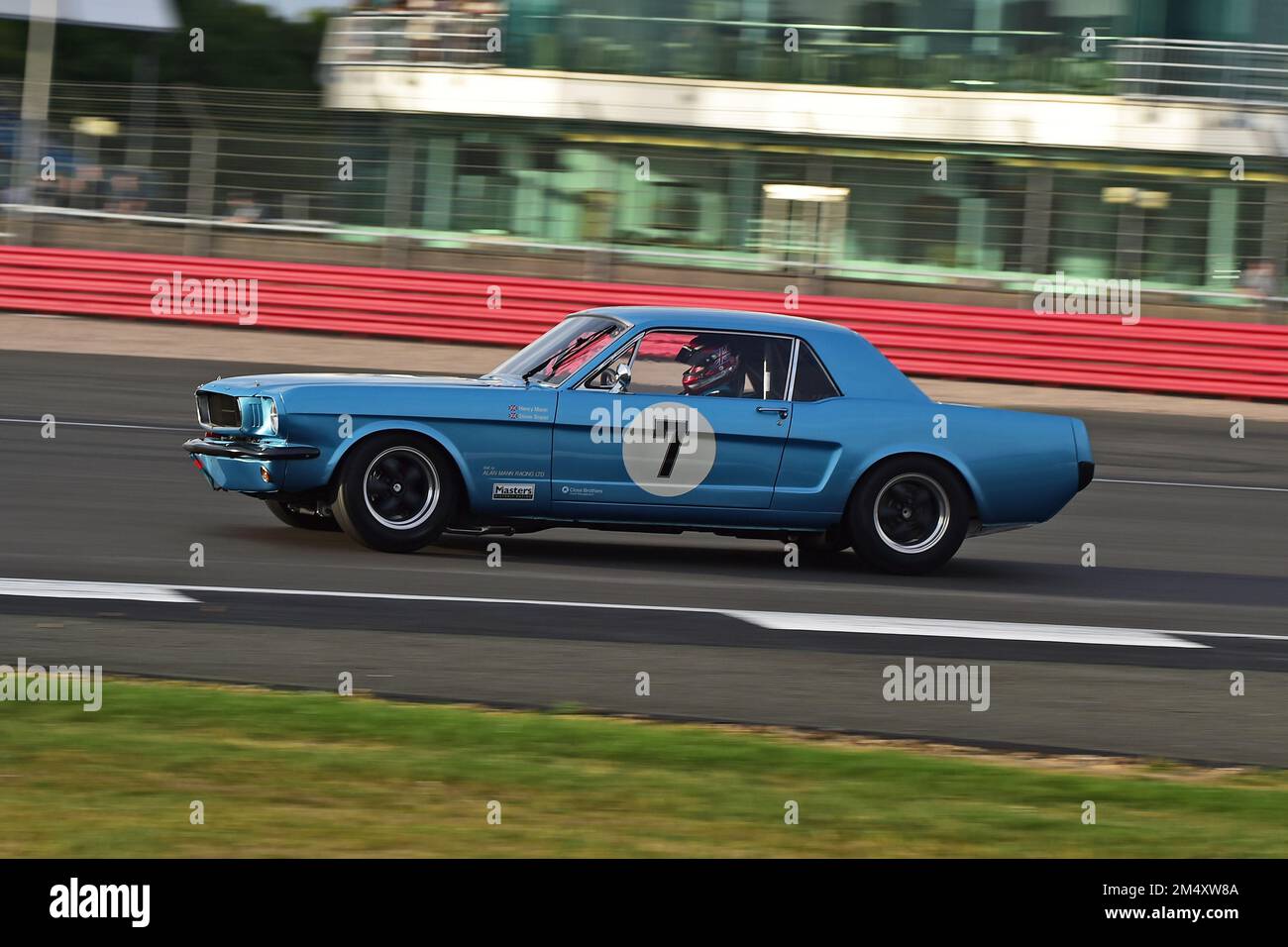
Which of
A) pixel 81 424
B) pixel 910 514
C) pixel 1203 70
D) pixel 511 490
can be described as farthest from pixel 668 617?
pixel 1203 70

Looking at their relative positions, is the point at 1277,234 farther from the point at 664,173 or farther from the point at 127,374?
the point at 127,374

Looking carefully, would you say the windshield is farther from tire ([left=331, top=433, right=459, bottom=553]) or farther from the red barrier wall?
the red barrier wall

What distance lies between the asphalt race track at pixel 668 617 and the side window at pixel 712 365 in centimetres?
96

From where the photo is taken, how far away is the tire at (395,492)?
28.9ft

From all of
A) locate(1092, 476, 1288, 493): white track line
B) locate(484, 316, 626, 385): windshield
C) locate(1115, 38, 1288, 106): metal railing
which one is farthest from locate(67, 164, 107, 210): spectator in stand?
locate(484, 316, 626, 385): windshield

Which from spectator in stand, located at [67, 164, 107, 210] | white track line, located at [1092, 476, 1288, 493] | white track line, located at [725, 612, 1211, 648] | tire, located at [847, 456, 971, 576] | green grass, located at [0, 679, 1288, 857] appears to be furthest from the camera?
spectator in stand, located at [67, 164, 107, 210]

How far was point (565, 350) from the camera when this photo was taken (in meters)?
9.30

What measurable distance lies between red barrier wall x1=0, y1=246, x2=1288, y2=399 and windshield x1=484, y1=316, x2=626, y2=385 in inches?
438

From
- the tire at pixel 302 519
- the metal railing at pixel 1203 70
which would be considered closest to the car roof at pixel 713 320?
the tire at pixel 302 519

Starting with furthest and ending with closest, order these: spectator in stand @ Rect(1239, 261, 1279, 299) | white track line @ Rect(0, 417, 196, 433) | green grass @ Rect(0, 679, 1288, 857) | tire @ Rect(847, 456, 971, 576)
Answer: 1. spectator in stand @ Rect(1239, 261, 1279, 299)
2. white track line @ Rect(0, 417, 196, 433)
3. tire @ Rect(847, 456, 971, 576)
4. green grass @ Rect(0, 679, 1288, 857)

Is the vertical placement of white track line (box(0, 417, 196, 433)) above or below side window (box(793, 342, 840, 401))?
below

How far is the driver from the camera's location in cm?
918

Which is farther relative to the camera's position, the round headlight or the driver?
the driver
